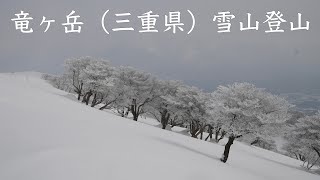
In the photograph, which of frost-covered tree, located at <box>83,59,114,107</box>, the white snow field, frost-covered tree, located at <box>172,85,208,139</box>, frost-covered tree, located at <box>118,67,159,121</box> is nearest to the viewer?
the white snow field

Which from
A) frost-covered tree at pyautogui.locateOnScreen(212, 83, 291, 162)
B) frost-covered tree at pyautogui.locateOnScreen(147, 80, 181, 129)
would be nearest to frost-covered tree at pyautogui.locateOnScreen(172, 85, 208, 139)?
frost-covered tree at pyautogui.locateOnScreen(147, 80, 181, 129)

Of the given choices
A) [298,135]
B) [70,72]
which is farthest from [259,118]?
[70,72]

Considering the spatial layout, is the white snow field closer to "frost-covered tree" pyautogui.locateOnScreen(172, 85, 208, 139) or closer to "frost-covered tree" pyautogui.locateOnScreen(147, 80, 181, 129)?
"frost-covered tree" pyautogui.locateOnScreen(172, 85, 208, 139)

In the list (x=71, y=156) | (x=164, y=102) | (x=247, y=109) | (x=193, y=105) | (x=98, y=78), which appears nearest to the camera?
(x=71, y=156)

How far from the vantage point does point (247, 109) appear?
1264 inches

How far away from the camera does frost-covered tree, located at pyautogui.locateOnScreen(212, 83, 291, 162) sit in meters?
31.5

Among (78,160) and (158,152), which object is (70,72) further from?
(78,160)

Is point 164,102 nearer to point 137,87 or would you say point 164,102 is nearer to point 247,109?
point 137,87

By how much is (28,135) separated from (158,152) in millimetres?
8442

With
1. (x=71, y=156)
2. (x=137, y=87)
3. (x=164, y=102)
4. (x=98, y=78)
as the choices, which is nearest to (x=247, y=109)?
(x=71, y=156)

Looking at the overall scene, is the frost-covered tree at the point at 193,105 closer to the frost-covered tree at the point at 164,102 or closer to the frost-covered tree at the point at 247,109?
the frost-covered tree at the point at 164,102

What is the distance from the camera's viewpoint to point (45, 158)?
15.5 m

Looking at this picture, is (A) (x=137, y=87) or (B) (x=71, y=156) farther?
(A) (x=137, y=87)

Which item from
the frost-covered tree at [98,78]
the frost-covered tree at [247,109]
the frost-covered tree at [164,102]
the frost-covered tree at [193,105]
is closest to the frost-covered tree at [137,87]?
the frost-covered tree at [164,102]
